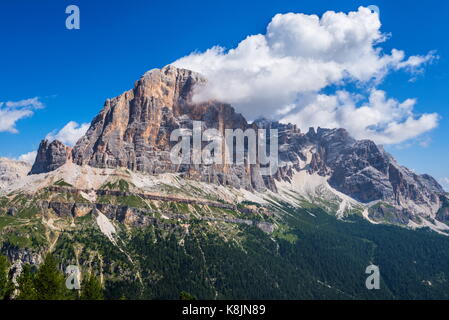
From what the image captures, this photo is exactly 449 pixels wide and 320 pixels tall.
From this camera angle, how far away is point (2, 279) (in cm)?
8625

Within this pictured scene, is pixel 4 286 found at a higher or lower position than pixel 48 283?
lower

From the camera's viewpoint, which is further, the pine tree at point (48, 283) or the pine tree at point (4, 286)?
the pine tree at point (4, 286)

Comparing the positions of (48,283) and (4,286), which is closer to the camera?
(48,283)

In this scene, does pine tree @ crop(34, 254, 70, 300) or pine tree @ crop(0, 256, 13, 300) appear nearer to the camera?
pine tree @ crop(34, 254, 70, 300)
